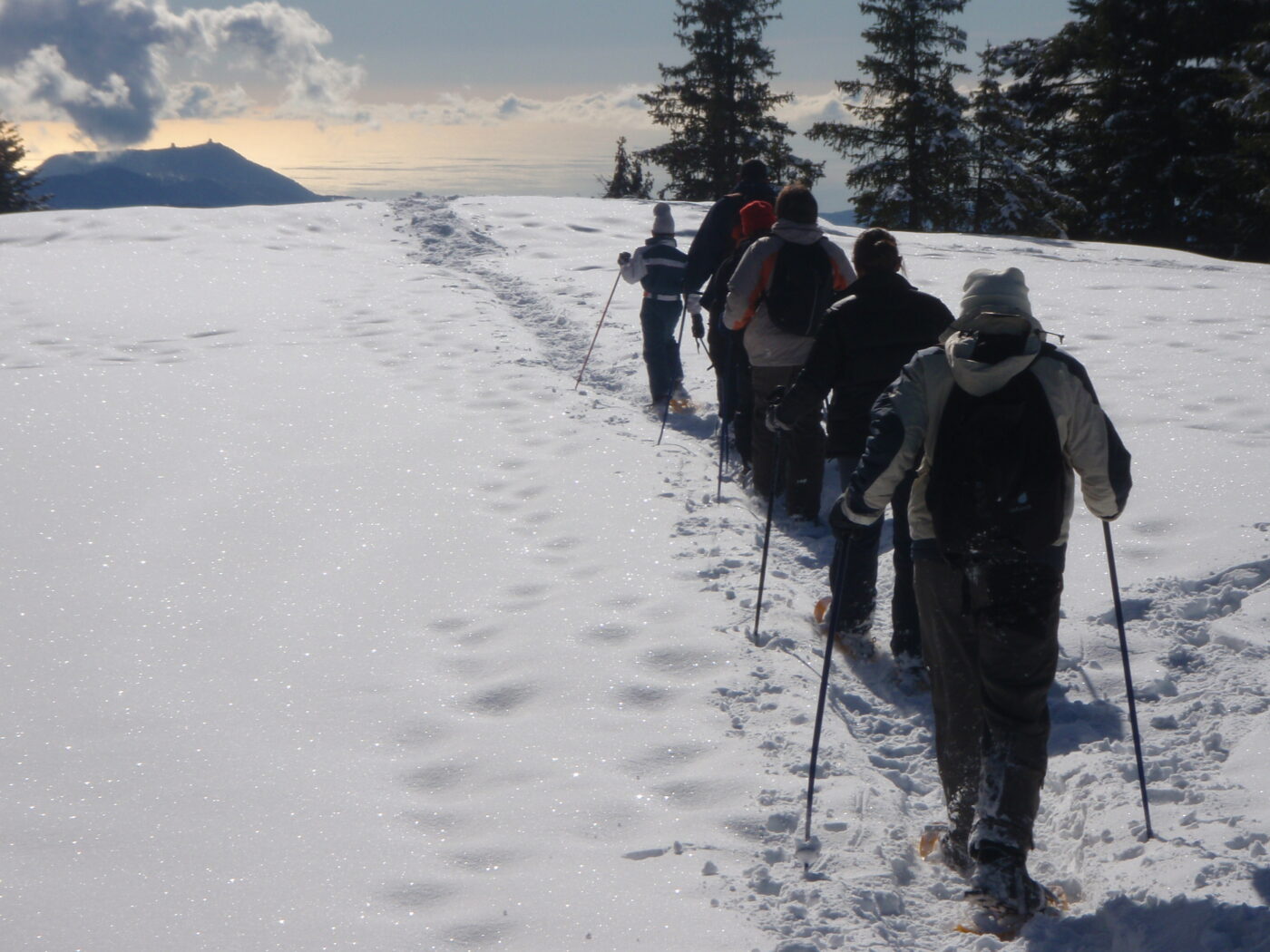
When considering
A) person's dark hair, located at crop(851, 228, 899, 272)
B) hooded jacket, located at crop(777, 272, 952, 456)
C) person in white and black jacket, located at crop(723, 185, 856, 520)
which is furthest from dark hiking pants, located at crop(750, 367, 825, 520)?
person's dark hair, located at crop(851, 228, 899, 272)

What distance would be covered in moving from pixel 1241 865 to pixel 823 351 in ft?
8.69

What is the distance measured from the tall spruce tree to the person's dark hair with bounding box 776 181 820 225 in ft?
86.3

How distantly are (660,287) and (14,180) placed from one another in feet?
124

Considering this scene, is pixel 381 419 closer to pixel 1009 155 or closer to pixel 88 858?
pixel 88 858

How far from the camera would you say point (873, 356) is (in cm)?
466

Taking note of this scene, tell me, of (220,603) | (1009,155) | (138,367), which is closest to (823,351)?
(220,603)

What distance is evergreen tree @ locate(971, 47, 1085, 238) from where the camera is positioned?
30062 mm

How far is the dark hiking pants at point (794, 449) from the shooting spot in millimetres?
6320

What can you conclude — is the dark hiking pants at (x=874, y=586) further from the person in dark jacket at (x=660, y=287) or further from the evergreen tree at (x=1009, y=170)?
the evergreen tree at (x=1009, y=170)

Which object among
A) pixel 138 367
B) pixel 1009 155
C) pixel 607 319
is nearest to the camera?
pixel 138 367

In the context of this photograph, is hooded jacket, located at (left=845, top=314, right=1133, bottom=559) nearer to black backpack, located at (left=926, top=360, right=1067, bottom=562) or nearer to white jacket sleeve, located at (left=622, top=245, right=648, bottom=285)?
black backpack, located at (left=926, top=360, right=1067, bottom=562)

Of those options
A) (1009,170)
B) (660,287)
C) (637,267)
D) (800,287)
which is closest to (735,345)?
(800,287)

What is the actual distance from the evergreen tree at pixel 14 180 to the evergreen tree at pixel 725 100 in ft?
81.0

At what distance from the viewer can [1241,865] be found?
3.00 metres
